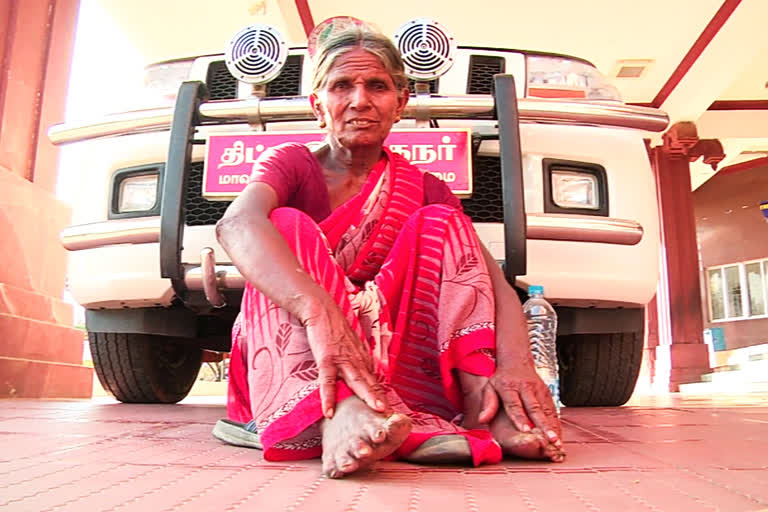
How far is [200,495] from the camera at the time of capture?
89cm

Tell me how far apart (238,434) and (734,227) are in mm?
16525

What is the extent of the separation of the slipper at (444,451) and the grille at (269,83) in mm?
1552

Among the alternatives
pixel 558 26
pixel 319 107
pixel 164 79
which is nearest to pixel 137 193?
pixel 164 79

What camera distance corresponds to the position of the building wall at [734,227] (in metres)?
14.7

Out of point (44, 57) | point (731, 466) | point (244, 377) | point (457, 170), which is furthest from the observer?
point (44, 57)

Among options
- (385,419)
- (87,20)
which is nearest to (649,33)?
(87,20)

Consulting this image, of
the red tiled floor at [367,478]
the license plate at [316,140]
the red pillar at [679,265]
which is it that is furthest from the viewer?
the red pillar at [679,265]

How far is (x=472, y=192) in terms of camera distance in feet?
6.65

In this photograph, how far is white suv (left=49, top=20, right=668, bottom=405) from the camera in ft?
6.56

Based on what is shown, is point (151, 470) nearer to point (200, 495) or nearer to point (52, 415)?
point (200, 495)

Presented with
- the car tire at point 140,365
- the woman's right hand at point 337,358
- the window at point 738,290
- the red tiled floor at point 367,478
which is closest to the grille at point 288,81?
the car tire at point 140,365

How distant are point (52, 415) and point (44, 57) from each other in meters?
2.80

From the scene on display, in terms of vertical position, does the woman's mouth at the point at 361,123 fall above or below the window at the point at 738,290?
below

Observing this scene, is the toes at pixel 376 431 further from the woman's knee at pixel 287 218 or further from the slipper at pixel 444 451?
the woman's knee at pixel 287 218
